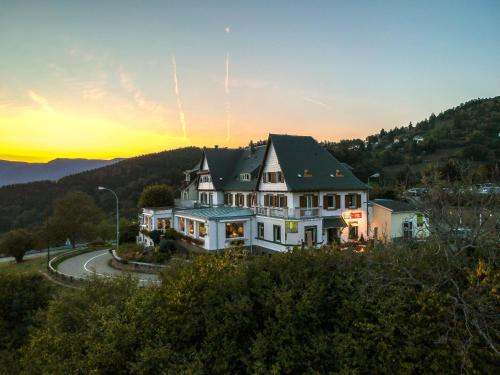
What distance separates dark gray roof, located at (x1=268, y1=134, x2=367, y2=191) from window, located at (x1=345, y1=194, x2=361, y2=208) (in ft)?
2.97

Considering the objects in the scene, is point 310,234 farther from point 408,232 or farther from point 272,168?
point 408,232

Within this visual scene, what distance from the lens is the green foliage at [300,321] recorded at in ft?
23.6

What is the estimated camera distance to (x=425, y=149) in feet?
323

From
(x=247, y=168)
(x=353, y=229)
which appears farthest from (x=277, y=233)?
(x=247, y=168)

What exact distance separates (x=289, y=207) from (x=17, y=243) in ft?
122

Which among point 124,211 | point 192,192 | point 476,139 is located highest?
point 476,139

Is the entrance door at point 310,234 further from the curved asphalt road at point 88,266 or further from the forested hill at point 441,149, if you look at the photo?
the forested hill at point 441,149

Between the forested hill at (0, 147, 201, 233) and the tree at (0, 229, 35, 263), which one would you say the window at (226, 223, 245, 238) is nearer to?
the tree at (0, 229, 35, 263)

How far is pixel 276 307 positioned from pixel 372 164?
7504cm

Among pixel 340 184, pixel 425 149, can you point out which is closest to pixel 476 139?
pixel 425 149

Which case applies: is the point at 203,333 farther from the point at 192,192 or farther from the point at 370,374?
the point at 192,192

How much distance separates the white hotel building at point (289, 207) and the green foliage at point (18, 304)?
14.4m

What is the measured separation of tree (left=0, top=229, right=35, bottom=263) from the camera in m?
42.2

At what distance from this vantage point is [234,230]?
3145 cm
